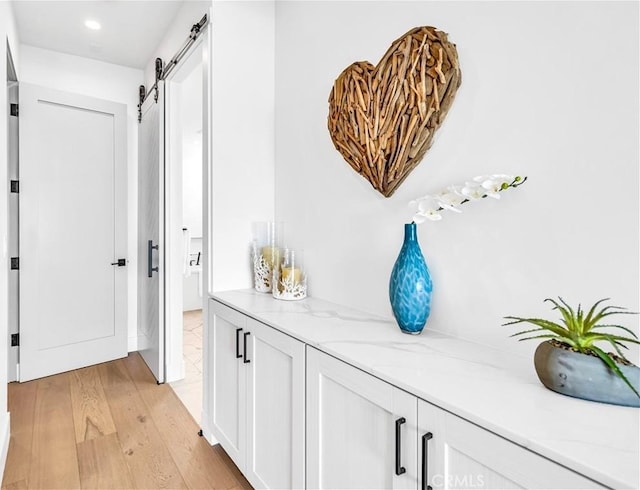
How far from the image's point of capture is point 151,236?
9.93 feet

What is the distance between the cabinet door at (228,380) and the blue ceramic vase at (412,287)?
0.71 m

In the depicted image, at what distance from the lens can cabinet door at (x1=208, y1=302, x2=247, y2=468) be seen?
168cm

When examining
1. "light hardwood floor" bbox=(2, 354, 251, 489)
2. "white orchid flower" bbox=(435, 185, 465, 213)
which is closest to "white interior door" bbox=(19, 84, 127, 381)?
"light hardwood floor" bbox=(2, 354, 251, 489)

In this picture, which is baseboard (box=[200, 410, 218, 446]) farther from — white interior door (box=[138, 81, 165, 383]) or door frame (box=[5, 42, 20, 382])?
door frame (box=[5, 42, 20, 382])

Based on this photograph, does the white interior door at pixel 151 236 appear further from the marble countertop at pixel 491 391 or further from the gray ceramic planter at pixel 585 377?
the gray ceramic planter at pixel 585 377

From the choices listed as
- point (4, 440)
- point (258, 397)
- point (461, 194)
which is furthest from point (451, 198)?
point (4, 440)

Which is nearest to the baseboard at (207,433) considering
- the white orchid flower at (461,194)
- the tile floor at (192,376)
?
the tile floor at (192,376)

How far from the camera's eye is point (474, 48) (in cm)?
119

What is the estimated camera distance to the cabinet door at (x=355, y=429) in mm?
917

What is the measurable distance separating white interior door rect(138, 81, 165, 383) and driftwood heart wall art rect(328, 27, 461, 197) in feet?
5.53

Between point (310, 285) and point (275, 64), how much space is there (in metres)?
1.26

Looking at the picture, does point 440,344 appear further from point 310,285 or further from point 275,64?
point 275,64

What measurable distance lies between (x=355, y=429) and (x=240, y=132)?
5.19 feet

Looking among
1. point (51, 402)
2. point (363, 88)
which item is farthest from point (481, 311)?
point (51, 402)
